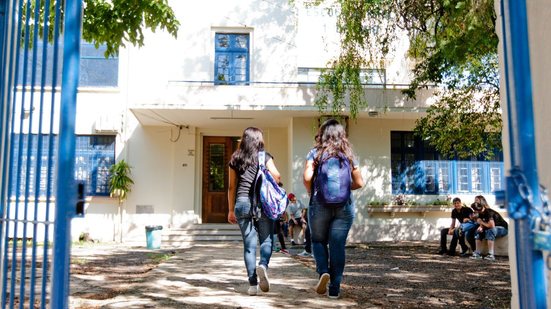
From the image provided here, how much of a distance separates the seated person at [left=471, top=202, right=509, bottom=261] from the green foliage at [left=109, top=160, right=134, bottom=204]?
31.5 ft

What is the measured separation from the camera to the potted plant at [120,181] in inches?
564

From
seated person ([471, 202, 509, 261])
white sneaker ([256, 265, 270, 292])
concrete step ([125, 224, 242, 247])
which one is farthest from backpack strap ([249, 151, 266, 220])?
→ concrete step ([125, 224, 242, 247])

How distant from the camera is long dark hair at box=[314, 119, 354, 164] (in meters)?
4.97

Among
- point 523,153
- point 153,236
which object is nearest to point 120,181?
point 153,236

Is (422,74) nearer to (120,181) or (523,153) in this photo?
(120,181)

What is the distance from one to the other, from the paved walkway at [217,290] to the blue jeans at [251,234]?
32cm

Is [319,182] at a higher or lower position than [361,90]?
lower

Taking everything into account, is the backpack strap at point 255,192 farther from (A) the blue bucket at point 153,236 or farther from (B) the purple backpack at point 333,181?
(A) the blue bucket at point 153,236

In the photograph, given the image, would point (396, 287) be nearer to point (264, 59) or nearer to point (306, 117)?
point (306, 117)

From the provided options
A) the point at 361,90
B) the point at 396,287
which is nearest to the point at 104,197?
the point at 361,90

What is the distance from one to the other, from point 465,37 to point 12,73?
15.8 feet

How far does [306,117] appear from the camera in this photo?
1453 centimetres

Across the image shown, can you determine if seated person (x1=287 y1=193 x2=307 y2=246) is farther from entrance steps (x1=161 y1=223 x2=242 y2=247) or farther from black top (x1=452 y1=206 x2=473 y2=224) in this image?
black top (x1=452 y1=206 x2=473 y2=224)

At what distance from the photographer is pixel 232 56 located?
50.5 feet
